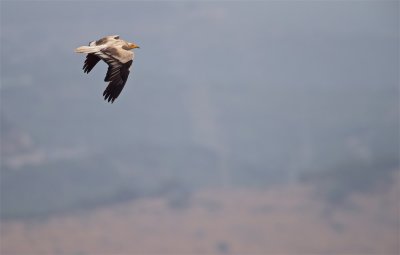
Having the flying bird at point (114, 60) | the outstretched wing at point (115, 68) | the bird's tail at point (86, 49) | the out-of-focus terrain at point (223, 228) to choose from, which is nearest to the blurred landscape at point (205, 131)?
the out-of-focus terrain at point (223, 228)

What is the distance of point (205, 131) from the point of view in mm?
131750

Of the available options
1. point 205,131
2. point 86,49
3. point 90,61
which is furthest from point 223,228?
point 86,49

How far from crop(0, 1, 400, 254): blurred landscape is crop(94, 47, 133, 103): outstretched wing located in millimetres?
54225

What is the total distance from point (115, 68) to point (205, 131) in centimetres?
11254

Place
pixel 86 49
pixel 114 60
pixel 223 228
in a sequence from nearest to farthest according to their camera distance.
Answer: pixel 86 49 → pixel 114 60 → pixel 223 228

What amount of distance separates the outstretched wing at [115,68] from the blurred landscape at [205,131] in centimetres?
5422

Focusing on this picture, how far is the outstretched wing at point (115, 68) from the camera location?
63.0 ft

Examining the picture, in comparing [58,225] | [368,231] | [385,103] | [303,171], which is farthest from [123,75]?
[385,103]

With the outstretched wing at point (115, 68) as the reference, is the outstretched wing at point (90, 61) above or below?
above

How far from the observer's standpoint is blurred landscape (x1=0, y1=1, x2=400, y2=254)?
310 ft

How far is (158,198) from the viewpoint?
110m

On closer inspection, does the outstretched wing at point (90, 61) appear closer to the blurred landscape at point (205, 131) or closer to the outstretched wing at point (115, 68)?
the outstretched wing at point (115, 68)

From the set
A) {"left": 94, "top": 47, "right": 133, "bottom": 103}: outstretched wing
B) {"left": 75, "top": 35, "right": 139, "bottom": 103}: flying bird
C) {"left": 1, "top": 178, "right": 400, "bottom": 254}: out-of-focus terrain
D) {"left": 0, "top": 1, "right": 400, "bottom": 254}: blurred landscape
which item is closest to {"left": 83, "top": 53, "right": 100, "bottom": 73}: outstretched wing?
{"left": 75, "top": 35, "right": 139, "bottom": 103}: flying bird

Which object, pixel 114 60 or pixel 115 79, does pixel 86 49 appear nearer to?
pixel 114 60
